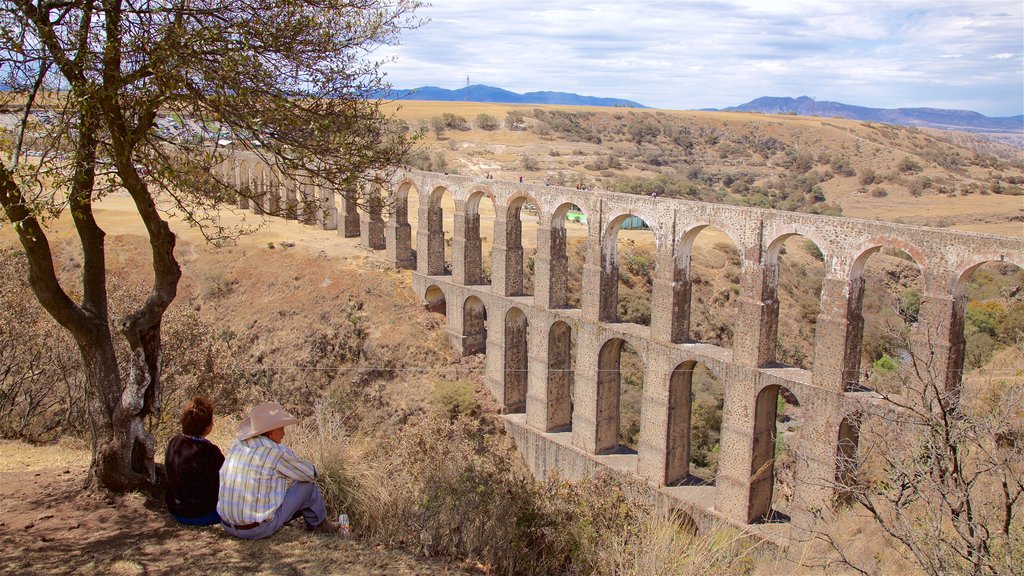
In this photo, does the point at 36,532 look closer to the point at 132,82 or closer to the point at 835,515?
the point at 132,82

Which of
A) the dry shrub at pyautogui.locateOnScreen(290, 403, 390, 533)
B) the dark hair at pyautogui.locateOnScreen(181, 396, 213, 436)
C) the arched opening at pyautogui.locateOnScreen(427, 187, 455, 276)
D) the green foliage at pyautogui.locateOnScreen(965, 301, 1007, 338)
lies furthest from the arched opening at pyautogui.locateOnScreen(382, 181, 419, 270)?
the dark hair at pyautogui.locateOnScreen(181, 396, 213, 436)

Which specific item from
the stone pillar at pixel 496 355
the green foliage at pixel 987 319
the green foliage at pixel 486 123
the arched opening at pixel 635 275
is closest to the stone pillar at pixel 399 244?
the stone pillar at pixel 496 355

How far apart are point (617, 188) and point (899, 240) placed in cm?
3760

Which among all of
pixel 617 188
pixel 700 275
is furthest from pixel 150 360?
pixel 617 188

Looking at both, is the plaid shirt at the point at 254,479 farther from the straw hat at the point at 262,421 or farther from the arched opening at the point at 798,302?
the arched opening at the point at 798,302

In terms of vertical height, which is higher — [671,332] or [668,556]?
[668,556]

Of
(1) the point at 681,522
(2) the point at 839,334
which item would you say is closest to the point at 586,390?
(2) the point at 839,334

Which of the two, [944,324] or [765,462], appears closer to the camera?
[944,324]

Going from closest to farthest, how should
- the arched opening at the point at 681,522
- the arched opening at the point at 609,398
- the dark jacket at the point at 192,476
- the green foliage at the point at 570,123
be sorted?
the dark jacket at the point at 192,476 → the arched opening at the point at 681,522 → the arched opening at the point at 609,398 → the green foliage at the point at 570,123

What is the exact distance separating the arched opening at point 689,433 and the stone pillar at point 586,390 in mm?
2581

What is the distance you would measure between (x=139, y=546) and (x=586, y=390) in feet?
54.3

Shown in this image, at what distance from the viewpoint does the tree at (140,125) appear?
7324mm

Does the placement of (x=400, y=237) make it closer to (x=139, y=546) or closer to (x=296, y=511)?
(x=296, y=511)

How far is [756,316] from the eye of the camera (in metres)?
18.3
